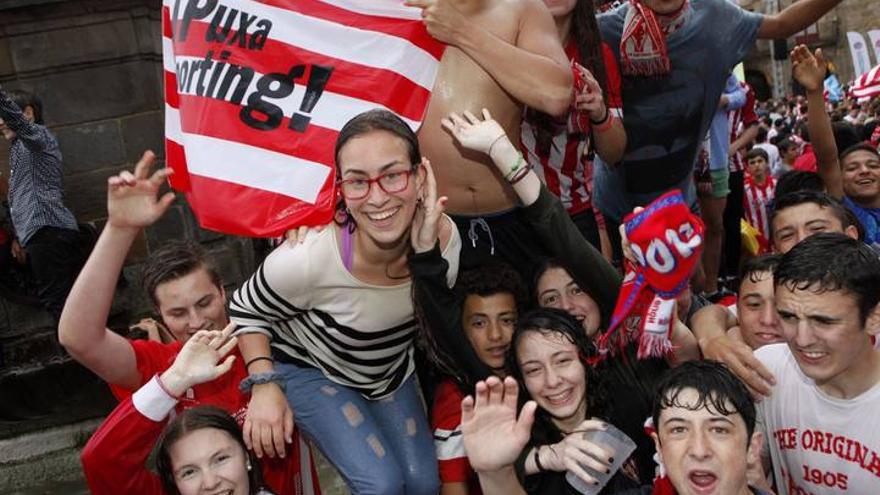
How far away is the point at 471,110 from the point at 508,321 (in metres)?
0.74

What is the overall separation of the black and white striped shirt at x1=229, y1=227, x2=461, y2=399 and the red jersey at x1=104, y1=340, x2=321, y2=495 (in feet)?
0.67

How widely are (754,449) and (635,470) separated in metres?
0.50

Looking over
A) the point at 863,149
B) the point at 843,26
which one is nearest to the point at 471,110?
the point at 863,149

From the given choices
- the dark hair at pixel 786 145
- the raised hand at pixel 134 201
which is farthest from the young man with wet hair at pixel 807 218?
the dark hair at pixel 786 145

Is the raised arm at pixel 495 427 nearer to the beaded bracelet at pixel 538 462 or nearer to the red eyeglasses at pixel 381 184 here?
the beaded bracelet at pixel 538 462

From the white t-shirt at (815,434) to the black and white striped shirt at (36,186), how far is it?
13.6 feet

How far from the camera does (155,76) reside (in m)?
5.88

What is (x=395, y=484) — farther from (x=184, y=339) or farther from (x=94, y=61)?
(x=94, y=61)

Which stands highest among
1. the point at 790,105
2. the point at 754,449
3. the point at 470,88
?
the point at 790,105

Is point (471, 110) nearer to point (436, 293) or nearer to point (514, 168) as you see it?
point (514, 168)

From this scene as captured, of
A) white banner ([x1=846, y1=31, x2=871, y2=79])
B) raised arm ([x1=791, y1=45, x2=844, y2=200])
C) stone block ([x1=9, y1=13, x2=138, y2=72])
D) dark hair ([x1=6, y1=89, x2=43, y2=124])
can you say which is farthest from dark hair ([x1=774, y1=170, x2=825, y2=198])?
white banner ([x1=846, y1=31, x2=871, y2=79])

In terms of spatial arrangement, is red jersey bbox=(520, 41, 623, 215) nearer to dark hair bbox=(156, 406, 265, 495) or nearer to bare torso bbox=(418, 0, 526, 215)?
bare torso bbox=(418, 0, 526, 215)

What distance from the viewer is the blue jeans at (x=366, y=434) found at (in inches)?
109

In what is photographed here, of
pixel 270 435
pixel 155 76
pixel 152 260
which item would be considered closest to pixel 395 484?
pixel 270 435
